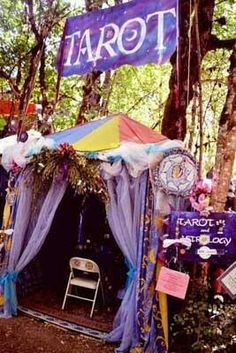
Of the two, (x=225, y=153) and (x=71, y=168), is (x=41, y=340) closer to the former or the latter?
(x=71, y=168)

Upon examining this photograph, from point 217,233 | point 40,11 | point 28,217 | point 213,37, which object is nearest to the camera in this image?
point 217,233

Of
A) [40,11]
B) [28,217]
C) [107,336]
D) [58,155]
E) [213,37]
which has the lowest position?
[107,336]

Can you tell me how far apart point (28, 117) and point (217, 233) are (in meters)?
6.24

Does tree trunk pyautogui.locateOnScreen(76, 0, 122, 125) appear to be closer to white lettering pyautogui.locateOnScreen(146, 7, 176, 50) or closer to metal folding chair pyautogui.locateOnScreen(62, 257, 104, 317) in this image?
metal folding chair pyautogui.locateOnScreen(62, 257, 104, 317)

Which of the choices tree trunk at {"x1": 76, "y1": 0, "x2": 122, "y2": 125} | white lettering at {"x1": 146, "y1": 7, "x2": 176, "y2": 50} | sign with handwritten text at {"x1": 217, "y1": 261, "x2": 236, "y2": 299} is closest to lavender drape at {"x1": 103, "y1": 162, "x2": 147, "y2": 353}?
sign with handwritten text at {"x1": 217, "y1": 261, "x2": 236, "y2": 299}

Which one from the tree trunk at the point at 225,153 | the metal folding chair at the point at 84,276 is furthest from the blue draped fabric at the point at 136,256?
the metal folding chair at the point at 84,276

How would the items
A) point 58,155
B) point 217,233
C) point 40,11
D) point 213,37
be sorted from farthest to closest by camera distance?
point 40,11
point 213,37
point 58,155
point 217,233

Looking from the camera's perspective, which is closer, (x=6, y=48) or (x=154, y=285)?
(x=154, y=285)

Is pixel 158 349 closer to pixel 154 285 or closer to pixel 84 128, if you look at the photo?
pixel 154 285

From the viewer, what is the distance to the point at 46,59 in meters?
11.1

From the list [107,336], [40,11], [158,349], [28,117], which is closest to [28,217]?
[107,336]

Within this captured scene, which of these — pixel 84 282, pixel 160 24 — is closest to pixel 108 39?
pixel 160 24

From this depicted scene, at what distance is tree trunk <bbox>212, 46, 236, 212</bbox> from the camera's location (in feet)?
17.6

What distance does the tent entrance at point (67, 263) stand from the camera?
259 inches
